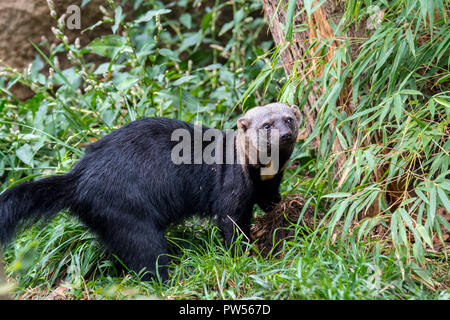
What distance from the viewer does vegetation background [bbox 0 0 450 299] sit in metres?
3.29

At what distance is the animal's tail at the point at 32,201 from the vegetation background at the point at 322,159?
0.87ft

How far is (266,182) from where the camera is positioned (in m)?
4.27

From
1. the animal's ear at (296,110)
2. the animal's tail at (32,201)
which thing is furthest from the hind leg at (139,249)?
the animal's ear at (296,110)

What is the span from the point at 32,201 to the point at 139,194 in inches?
29.4

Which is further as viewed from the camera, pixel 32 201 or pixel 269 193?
pixel 269 193

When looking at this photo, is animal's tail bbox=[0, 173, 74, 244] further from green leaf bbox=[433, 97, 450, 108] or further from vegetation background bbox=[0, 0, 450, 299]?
green leaf bbox=[433, 97, 450, 108]

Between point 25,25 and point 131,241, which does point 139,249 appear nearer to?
point 131,241

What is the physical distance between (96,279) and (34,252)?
55cm

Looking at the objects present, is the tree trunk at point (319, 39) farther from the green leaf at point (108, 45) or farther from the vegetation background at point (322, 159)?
the green leaf at point (108, 45)

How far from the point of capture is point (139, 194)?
3.97m

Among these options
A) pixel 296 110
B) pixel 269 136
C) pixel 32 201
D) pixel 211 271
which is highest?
pixel 296 110

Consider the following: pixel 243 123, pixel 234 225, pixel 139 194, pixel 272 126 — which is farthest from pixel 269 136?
pixel 139 194

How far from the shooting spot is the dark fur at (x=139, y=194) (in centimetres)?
386

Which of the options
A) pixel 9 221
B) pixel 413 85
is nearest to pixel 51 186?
pixel 9 221
